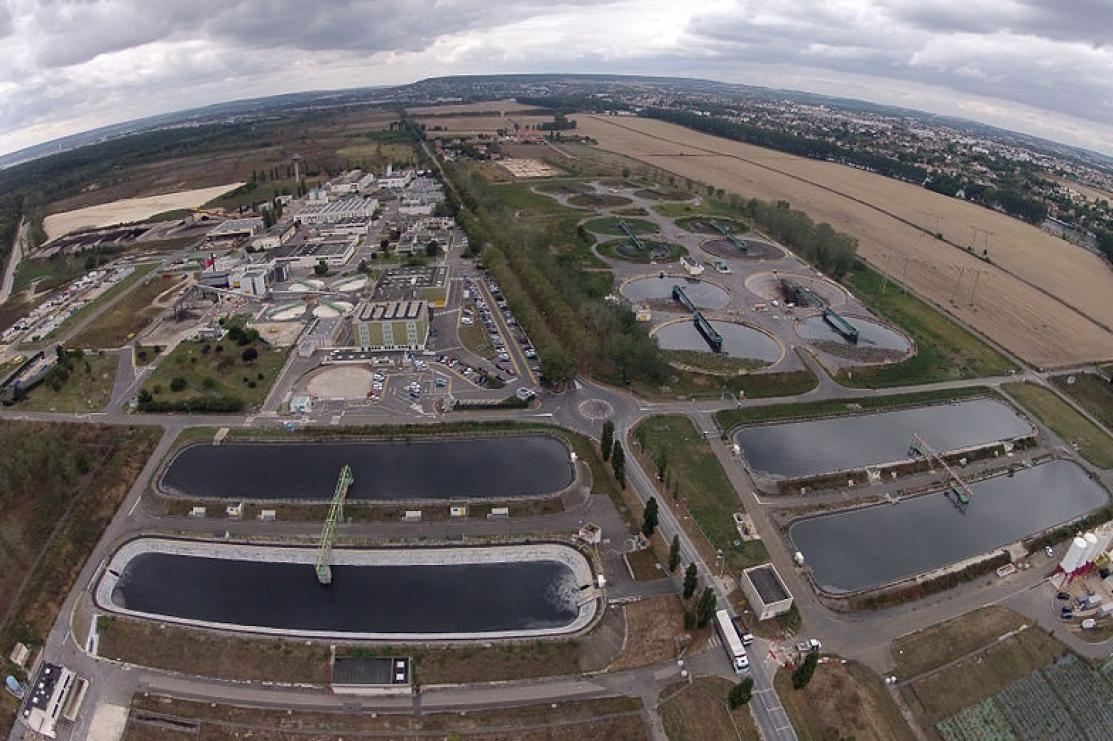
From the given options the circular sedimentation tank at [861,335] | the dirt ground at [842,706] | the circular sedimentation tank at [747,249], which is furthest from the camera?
the circular sedimentation tank at [747,249]

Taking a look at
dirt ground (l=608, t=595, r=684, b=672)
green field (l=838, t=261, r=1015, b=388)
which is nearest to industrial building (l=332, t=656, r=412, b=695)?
dirt ground (l=608, t=595, r=684, b=672)

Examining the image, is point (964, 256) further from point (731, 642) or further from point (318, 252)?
point (318, 252)

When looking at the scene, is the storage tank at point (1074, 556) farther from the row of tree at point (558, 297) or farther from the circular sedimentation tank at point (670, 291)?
the circular sedimentation tank at point (670, 291)

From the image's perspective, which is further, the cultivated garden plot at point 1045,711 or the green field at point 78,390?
the green field at point 78,390

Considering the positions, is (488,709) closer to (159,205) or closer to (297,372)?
(297,372)

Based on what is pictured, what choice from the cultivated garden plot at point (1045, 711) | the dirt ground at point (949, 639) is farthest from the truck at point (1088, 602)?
the cultivated garden plot at point (1045, 711)

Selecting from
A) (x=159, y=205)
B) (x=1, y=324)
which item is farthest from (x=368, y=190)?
(x=1, y=324)
